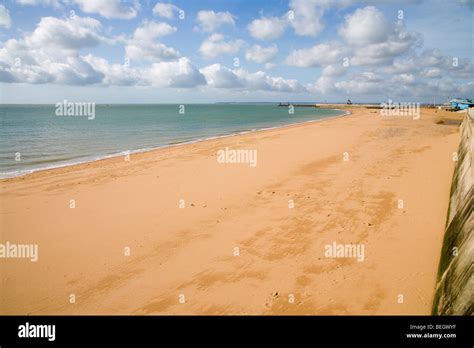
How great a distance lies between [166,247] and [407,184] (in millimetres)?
10046

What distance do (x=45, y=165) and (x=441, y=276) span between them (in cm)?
2140

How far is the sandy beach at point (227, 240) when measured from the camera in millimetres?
5418

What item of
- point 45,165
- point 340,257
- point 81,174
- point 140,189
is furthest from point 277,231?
point 45,165

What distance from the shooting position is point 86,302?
545 centimetres

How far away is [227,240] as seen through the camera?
7.70 metres

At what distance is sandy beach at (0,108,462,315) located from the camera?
542 cm

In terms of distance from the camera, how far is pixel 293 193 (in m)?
11.1
